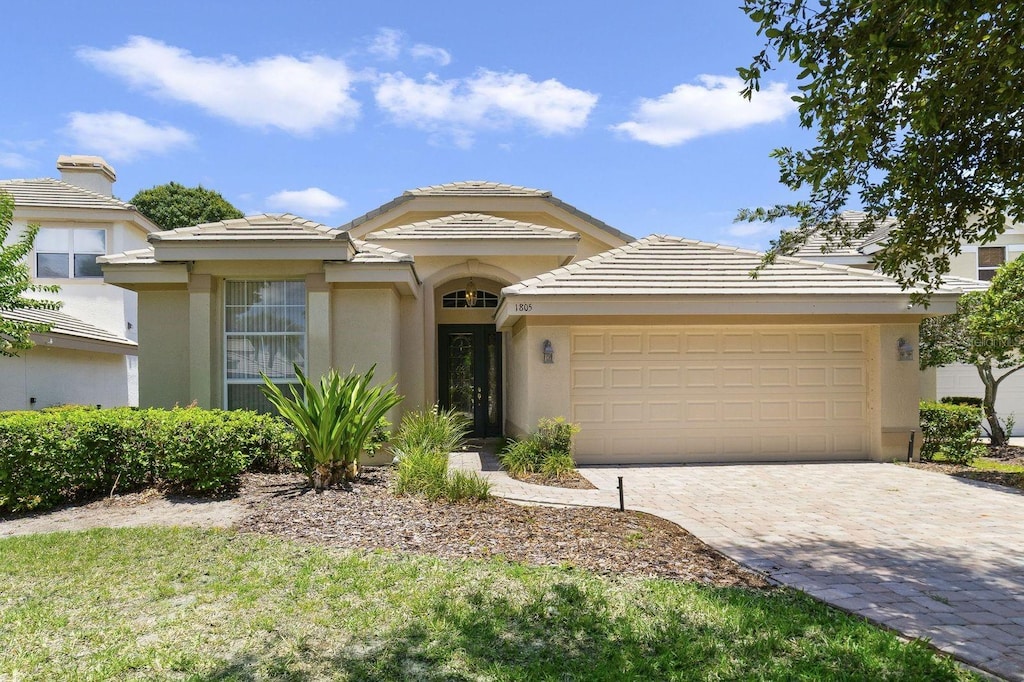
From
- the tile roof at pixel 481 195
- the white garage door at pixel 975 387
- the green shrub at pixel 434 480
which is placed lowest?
the green shrub at pixel 434 480

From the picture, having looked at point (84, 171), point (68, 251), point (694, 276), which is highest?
point (84, 171)

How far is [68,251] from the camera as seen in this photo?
64.1 feet

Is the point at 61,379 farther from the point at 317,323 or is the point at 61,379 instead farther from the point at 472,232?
the point at 472,232

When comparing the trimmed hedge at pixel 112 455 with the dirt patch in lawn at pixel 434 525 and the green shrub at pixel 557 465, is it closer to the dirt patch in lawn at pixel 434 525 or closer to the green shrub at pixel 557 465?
the dirt patch in lawn at pixel 434 525

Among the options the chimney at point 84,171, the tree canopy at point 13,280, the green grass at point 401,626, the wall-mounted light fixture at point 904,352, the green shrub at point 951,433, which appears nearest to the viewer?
the green grass at point 401,626

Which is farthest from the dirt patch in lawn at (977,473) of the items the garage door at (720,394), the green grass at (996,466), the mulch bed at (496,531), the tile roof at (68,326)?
the tile roof at (68,326)

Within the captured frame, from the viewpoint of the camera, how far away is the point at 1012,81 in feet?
15.9

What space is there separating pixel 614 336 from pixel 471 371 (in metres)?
5.14

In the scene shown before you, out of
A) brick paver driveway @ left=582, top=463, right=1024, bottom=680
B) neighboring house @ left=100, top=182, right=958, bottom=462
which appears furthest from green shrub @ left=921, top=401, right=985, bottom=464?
brick paver driveway @ left=582, top=463, right=1024, bottom=680

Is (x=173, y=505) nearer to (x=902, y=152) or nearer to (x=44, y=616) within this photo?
(x=44, y=616)

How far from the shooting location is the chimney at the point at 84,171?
21516 mm

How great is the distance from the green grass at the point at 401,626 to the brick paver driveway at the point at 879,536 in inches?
20.3

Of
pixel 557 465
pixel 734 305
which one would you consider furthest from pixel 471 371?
pixel 734 305

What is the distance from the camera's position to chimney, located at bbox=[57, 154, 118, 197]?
21.5m
